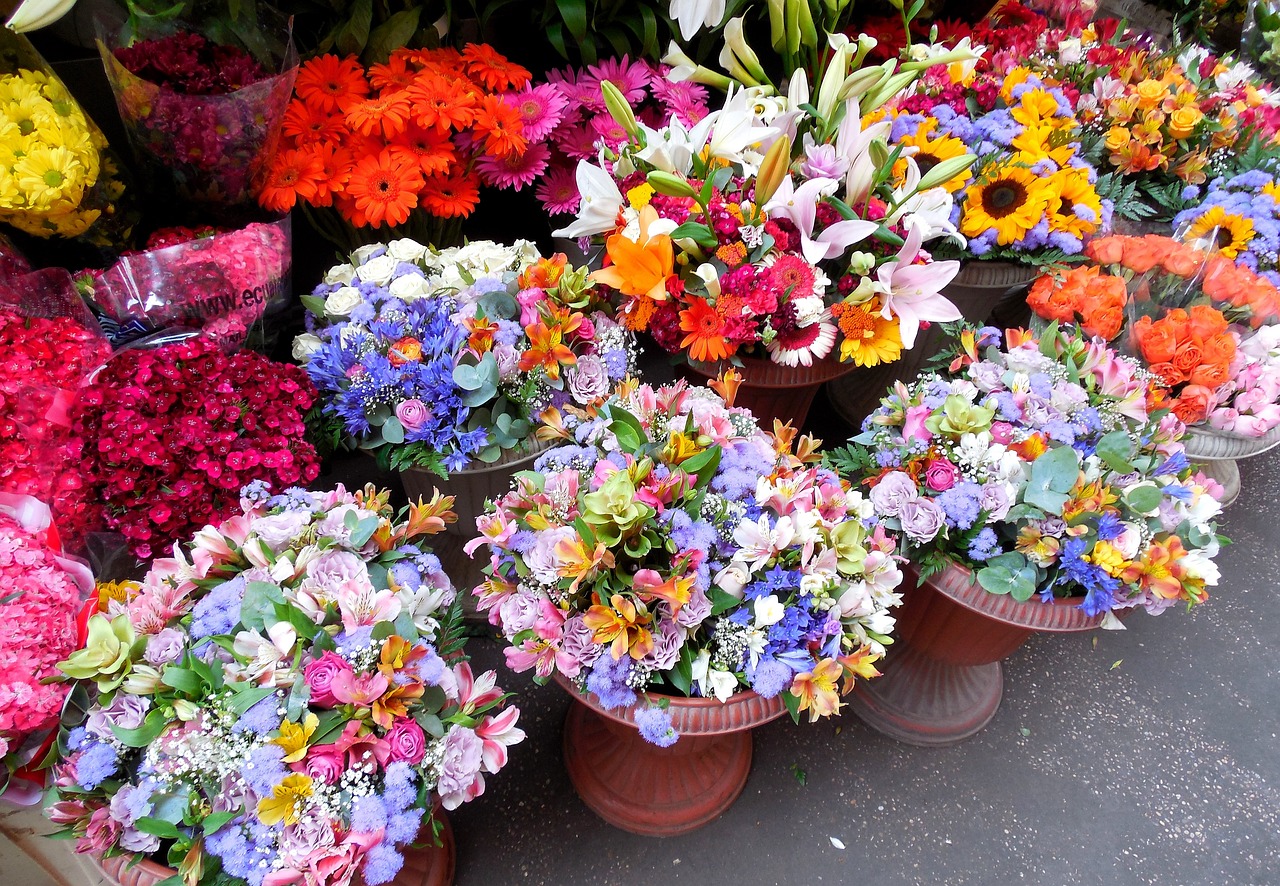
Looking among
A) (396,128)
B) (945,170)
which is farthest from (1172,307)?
(396,128)

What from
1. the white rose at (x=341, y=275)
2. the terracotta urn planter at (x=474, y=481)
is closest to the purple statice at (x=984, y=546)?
the terracotta urn planter at (x=474, y=481)

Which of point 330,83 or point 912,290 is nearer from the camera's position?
point 912,290

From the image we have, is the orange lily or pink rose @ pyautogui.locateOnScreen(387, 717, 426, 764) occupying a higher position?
the orange lily

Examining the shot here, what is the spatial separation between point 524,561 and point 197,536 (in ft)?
1.57

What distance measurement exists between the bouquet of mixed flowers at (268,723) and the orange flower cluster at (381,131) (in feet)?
2.99

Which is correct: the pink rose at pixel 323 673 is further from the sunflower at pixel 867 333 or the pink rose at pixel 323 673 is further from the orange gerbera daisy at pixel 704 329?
the sunflower at pixel 867 333

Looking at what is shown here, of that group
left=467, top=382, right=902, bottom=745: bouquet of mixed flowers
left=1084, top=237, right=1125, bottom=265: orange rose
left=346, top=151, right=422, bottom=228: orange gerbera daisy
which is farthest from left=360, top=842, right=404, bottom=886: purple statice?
left=1084, top=237, right=1125, bottom=265: orange rose

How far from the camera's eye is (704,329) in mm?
1478

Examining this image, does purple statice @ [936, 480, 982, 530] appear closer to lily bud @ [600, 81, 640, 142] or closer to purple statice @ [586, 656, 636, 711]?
purple statice @ [586, 656, 636, 711]

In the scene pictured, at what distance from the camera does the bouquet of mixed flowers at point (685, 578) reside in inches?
40.5

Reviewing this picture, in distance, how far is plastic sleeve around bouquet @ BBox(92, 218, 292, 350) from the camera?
138cm

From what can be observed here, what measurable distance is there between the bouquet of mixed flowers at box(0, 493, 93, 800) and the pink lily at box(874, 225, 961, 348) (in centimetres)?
148

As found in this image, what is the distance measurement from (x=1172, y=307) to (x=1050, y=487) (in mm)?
851

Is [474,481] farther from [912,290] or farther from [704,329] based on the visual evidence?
[912,290]
